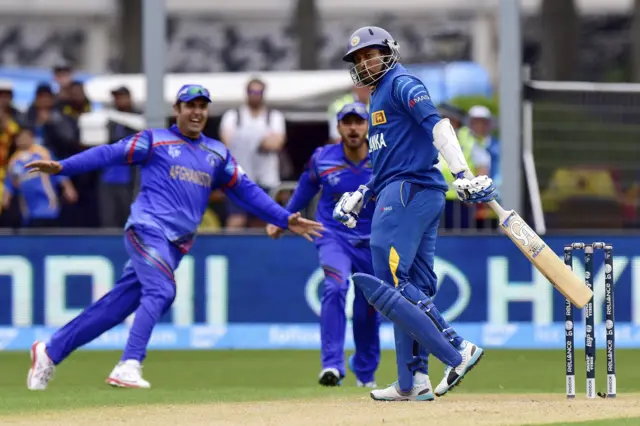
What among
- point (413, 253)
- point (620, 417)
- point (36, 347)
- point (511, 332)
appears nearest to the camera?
point (620, 417)

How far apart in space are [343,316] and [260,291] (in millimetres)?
3592

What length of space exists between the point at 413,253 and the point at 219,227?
8233 millimetres

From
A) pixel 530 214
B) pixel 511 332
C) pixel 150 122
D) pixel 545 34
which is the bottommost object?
pixel 511 332

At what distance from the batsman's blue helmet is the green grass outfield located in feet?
7.00

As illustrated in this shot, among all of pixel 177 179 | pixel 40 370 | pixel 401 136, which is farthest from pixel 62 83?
pixel 401 136

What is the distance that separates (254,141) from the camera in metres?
17.2

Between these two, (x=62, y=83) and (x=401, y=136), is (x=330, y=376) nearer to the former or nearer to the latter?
(x=401, y=136)

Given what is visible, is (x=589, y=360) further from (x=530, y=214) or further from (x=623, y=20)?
(x=623, y=20)

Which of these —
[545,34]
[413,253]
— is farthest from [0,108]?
[545,34]

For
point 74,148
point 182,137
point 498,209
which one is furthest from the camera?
point 74,148

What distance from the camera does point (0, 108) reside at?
17.5m

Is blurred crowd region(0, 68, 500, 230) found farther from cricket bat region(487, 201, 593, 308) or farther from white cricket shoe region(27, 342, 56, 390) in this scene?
cricket bat region(487, 201, 593, 308)

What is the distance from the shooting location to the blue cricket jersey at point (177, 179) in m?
11.4

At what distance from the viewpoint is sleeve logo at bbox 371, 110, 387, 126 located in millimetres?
9367
